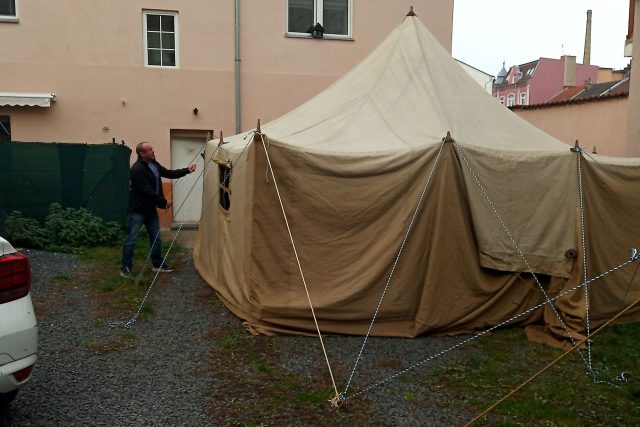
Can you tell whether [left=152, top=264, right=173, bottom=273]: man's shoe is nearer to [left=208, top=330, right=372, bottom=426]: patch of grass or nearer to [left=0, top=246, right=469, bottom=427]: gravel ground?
[left=0, top=246, right=469, bottom=427]: gravel ground

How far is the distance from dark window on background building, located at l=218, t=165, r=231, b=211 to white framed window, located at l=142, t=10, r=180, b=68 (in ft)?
18.7

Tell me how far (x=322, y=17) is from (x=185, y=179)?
4.60 meters

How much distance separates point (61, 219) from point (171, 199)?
2.84 meters

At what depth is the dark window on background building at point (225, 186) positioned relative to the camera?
708 centimetres

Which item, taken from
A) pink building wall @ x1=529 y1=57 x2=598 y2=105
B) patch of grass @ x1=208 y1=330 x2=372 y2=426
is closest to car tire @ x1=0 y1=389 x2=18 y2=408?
patch of grass @ x1=208 y1=330 x2=372 y2=426

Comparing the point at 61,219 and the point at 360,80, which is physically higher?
the point at 360,80

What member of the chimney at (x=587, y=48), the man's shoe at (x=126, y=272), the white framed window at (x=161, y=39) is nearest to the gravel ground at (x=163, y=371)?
the man's shoe at (x=126, y=272)

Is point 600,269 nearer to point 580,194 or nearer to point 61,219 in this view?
point 580,194

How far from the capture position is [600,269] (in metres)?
6.23

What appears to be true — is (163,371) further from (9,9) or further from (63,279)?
(9,9)

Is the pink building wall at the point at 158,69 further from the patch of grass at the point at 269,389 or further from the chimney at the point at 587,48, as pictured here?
the chimney at the point at 587,48

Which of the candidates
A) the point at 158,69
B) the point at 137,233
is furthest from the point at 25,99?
the point at 137,233

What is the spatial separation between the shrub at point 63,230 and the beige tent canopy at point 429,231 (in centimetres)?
463

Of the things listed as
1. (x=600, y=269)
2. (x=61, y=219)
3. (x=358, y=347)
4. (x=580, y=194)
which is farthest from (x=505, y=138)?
(x=61, y=219)
